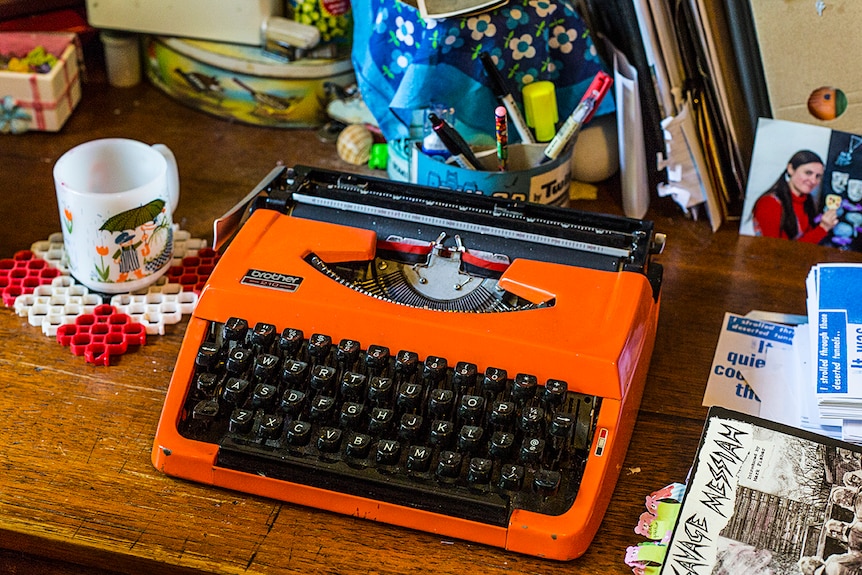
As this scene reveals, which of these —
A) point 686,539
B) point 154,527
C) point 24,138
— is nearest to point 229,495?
point 154,527

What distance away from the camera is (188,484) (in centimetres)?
85

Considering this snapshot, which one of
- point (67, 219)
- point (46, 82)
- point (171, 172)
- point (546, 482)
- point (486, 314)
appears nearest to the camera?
point (546, 482)

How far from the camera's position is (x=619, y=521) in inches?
33.0

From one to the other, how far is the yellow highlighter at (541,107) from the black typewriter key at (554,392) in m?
0.41

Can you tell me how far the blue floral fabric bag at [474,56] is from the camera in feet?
3.76

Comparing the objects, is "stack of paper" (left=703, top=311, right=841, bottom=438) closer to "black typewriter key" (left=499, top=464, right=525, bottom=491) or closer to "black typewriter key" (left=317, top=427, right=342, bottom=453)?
"black typewriter key" (left=499, top=464, right=525, bottom=491)

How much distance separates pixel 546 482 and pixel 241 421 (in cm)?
26

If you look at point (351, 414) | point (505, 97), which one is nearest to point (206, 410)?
point (351, 414)

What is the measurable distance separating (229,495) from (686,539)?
38cm

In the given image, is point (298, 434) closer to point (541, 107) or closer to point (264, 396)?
point (264, 396)

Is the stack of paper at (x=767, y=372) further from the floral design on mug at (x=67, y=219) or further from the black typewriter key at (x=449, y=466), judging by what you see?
the floral design on mug at (x=67, y=219)

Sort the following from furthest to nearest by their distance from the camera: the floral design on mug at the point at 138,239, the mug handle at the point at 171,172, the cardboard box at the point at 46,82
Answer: the cardboard box at the point at 46,82 → the mug handle at the point at 171,172 → the floral design on mug at the point at 138,239

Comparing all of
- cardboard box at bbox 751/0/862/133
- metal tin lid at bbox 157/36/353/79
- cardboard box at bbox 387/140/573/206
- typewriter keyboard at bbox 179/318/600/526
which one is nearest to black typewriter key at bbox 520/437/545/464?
typewriter keyboard at bbox 179/318/600/526

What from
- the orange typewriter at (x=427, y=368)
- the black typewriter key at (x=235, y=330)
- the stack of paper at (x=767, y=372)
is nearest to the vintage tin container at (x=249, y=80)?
the orange typewriter at (x=427, y=368)
